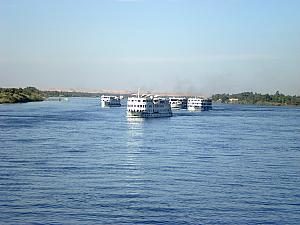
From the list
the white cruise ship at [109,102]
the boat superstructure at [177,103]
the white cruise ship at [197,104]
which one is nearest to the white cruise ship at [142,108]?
the white cruise ship at [197,104]

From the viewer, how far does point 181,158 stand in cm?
2234

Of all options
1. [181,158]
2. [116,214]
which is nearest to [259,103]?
[181,158]

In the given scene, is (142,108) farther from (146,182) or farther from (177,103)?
(146,182)

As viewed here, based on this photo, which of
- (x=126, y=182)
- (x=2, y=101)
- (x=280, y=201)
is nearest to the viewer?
(x=280, y=201)

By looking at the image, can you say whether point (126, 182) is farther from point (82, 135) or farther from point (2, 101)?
point (2, 101)

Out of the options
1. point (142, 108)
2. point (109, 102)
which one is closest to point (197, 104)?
point (109, 102)

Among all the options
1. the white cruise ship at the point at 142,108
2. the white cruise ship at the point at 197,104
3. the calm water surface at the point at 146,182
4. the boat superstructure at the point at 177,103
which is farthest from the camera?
the boat superstructure at the point at 177,103

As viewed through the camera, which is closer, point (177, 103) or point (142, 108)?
point (142, 108)

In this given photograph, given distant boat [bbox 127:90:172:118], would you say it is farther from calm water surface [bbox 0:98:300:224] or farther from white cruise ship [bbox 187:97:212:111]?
white cruise ship [bbox 187:97:212:111]

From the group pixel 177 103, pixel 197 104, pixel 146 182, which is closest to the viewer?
pixel 146 182

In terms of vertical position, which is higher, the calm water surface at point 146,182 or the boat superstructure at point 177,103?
the boat superstructure at point 177,103

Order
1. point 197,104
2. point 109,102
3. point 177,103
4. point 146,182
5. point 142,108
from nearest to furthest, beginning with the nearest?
point 146,182, point 142,108, point 197,104, point 177,103, point 109,102

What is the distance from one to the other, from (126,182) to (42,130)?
18860 mm

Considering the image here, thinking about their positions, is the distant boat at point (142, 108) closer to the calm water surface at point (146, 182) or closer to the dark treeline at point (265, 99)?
the calm water surface at point (146, 182)
